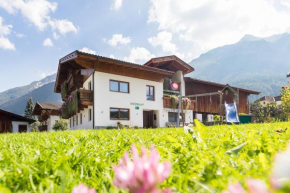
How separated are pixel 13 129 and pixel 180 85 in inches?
1021

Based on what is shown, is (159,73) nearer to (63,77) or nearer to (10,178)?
(63,77)

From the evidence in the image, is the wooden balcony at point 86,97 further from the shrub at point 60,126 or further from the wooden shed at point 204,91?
the wooden shed at point 204,91

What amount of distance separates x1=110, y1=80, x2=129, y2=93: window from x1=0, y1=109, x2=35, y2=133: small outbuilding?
20.9 meters

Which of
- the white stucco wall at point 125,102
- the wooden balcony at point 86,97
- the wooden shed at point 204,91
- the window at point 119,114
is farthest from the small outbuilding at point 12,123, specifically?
the wooden shed at point 204,91

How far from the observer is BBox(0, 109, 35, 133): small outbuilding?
34.5 metres

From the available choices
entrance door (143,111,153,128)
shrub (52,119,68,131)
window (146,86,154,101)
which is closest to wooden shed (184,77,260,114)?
window (146,86,154,101)

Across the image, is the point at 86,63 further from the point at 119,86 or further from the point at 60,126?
the point at 60,126

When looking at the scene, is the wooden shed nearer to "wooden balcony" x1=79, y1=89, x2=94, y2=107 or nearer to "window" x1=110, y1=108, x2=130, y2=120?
"window" x1=110, y1=108, x2=130, y2=120

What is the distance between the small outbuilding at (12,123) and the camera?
34469 millimetres

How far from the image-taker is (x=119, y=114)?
70.3 ft

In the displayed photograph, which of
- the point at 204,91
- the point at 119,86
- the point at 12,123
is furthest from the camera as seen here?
the point at 12,123

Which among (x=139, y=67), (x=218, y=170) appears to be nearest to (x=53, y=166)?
(x=218, y=170)

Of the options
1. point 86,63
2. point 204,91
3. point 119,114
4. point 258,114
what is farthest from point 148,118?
point 258,114

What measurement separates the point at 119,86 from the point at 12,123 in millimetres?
23024
